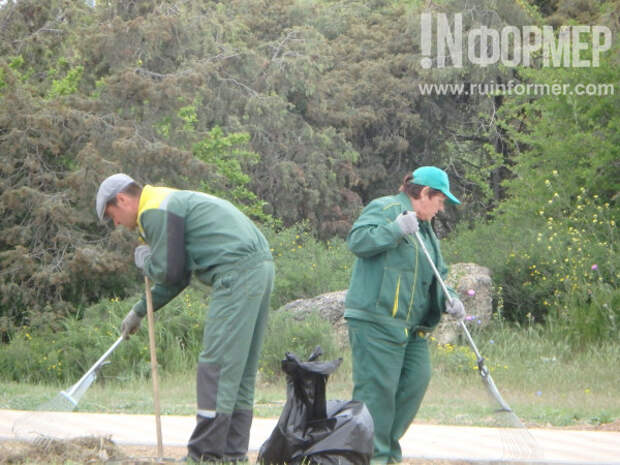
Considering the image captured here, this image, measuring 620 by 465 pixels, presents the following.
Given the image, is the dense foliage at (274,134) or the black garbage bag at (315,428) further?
the dense foliage at (274,134)

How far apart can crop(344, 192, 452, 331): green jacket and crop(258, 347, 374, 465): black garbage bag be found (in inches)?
17.9

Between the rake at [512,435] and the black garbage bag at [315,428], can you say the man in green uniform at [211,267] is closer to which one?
the black garbage bag at [315,428]

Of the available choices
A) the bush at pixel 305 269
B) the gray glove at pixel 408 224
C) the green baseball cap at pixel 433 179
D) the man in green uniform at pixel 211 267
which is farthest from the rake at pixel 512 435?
the bush at pixel 305 269

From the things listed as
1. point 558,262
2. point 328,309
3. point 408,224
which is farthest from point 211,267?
point 558,262

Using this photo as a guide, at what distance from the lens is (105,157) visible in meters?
15.0

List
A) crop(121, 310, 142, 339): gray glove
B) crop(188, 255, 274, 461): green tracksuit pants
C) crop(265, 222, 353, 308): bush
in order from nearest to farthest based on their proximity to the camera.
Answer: crop(188, 255, 274, 461): green tracksuit pants < crop(121, 310, 142, 339): gray glove < crop(265, 222, 353, 308): bush

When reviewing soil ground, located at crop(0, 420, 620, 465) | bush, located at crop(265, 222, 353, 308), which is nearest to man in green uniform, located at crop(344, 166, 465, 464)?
soil ground, located at crop(0, 420, 620, 465)

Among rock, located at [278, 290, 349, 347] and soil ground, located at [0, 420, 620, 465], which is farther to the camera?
rock, located at [278, 290, 349, 347]

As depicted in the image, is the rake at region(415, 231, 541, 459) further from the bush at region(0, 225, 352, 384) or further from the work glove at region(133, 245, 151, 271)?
the bush at region(0, 225, 352, 384)

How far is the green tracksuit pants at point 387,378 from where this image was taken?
526 centimetres

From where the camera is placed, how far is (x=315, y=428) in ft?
16.5

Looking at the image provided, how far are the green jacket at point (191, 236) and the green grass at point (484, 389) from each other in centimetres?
323

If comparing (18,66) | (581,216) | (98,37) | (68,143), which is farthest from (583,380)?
(18,66)

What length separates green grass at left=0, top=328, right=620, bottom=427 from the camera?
812cm
